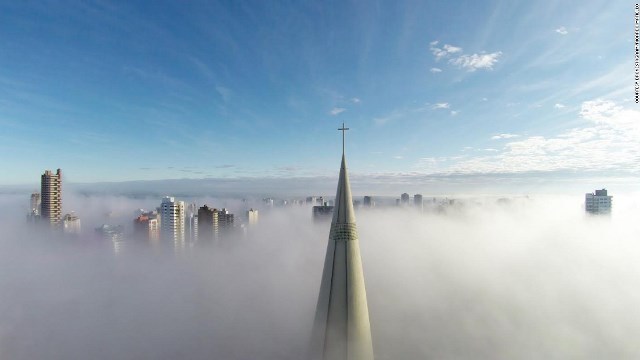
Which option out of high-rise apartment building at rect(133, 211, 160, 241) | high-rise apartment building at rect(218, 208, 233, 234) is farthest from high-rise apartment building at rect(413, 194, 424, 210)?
high-rise apartment building at rect(133, 211, 160, 241)

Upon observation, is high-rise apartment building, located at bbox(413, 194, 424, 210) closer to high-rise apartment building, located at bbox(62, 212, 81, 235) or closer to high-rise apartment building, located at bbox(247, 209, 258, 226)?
high-rise apartment building, located at bbox(247, 209, 258, 226)

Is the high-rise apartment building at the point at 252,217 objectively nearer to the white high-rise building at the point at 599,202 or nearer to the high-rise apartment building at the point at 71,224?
the high-rise apartment building at the point at 71,224

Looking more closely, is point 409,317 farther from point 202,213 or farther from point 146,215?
point 146,215

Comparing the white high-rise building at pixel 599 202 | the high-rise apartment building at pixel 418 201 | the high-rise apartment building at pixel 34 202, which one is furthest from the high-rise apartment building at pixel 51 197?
the white high-rise building at pixel 599 202

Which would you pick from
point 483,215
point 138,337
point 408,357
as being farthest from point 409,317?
point 483,215

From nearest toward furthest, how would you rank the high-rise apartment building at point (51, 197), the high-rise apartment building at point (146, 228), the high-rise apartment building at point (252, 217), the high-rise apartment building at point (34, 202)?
the high-rise apartment building at point (51, 197)
the high-rise apartment building at point (146, 228)
the high-rise apartment building at point (34, 202)
the high-rise apartment building at point (252, 217)

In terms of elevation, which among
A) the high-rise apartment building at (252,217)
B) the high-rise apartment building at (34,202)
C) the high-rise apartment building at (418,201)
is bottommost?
the high-rise apartment building at (252,217)

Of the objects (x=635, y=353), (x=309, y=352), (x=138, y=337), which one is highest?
(x=309, y=352)
